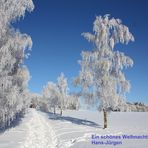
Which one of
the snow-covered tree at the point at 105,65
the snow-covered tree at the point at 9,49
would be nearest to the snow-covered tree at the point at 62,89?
the snow-covered tree at the point at 105,65

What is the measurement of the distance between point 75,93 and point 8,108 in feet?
46.6

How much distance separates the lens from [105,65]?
112 feet

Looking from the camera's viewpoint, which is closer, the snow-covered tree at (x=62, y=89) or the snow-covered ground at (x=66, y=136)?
the snow-covered ground at (x=66, y=136)

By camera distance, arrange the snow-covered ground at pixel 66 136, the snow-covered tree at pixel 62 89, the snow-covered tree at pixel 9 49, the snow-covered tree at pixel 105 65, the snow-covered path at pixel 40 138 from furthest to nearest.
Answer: the snow-covered tree at pixel 62 89 → the snow-covered tree at pixel 105 65 → the snow-covered tree at pixel 9 49 → the snow-covered path at pixel 40 138 → the snow-covered ground at pixel 66 136

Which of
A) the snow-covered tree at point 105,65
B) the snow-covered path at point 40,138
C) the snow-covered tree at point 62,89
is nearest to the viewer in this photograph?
the snow-covered path at point 40,138

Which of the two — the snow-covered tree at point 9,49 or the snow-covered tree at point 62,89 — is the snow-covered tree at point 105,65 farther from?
the snow-covered tree at point 62,89

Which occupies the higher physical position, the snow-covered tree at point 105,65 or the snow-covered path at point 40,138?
A: the snow-covered tree at point 105,65

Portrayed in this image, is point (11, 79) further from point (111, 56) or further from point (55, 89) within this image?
Result: point (55, 89)

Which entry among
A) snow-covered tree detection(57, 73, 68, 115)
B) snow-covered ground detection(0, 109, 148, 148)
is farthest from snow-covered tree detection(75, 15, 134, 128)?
snow-covered tree detection(57, 73, 68, 115)

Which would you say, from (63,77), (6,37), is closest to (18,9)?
(6,37)

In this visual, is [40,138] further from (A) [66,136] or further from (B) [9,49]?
(B) [9,49]

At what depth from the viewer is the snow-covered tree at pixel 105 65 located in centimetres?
3434

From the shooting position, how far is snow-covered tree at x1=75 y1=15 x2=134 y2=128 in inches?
1352

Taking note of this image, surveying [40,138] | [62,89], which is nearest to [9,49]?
[40,138]
